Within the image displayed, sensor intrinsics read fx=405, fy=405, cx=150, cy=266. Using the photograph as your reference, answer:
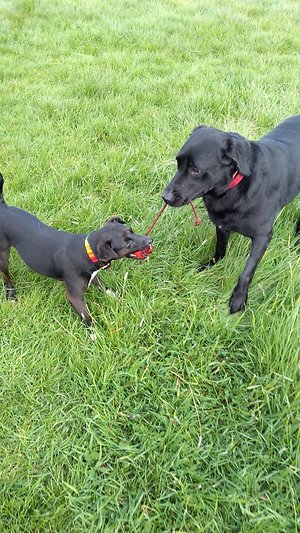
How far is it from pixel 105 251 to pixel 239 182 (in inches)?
39.6

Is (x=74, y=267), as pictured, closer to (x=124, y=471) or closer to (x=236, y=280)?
(x=236, y=280)

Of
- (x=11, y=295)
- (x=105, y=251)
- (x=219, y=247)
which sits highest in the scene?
(x=105, y=251)

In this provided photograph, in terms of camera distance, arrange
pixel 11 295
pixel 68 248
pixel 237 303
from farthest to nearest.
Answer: pixel 11 295, pixel 68 248, pixel 237 303

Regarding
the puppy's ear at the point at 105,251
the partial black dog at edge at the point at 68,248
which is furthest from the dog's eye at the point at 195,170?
the puppy's ear at the point at 105,251

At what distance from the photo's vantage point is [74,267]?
9.23ft

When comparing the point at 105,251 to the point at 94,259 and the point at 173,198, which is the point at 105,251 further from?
the point at 173,198

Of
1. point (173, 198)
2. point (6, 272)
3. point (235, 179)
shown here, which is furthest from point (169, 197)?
point (6, 272)

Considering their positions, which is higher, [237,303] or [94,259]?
[94,259]

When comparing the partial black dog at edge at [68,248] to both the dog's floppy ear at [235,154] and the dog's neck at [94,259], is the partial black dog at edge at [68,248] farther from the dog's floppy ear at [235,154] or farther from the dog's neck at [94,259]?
the dog's floppy ear at [235,154]

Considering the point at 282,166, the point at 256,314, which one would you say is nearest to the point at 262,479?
the point at 256,314

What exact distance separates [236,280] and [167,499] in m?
1.47

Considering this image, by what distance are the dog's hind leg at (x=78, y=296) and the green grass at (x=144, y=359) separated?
0.29 ft

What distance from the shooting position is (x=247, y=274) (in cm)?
273

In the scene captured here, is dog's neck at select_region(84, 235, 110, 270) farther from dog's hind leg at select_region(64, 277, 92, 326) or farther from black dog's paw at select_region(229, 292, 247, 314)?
black dog's paw at select_region(229, 292, 247, 314)
